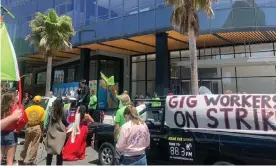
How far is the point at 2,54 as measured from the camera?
4.23 m

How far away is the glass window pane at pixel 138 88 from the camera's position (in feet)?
78.6

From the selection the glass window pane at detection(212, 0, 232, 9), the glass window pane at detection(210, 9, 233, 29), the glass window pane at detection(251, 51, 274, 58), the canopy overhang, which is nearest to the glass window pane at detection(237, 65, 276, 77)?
the glass window pane at detection(251, 51, 274, 58)

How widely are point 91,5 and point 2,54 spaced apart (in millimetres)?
18600

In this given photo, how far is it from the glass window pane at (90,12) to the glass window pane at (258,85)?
12.2 meters

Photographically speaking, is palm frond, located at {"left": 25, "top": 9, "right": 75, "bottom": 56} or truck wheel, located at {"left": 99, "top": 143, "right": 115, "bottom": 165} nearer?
truck wheel, located at {"left": 99, "top": 143, "right": 115, "bottom": 165}

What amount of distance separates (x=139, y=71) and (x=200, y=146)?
1942 centimetres

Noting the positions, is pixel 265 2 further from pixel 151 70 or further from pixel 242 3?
pixel 151 70

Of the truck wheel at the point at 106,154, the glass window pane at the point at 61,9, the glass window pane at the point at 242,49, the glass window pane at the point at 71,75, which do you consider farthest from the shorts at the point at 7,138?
the glass window pane at the point at 71,75

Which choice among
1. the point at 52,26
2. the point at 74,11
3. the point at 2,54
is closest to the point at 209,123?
the point at 2,54

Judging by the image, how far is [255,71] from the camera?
60.7 ft

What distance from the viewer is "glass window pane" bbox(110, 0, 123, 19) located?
19744 mm

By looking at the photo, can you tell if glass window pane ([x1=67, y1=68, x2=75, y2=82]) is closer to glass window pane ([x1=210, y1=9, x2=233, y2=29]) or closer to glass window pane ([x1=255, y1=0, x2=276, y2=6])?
glass window pane ([x1=210, y1=9, x2=233, y2=29])

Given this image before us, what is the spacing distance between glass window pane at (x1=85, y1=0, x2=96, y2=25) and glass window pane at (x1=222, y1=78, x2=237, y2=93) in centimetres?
1106

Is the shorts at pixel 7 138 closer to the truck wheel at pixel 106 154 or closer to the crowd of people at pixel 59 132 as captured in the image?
the crowd of people at pixel 59 132
